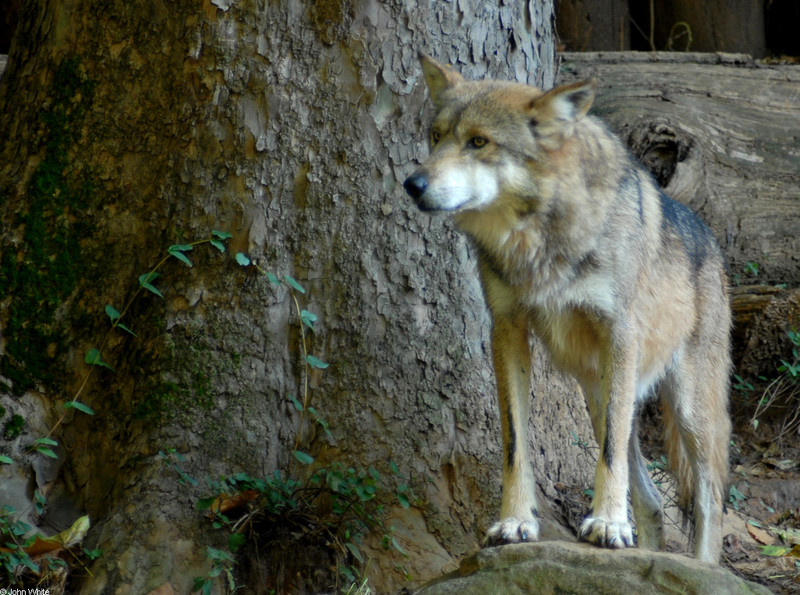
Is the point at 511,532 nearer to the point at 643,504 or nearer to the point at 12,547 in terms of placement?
the point at 643,504

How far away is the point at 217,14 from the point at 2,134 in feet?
4.74

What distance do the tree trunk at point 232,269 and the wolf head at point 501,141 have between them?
0.61 m

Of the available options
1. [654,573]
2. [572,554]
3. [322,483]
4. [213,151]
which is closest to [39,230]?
[213,151]

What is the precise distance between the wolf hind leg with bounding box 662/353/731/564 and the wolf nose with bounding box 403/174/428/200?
2.11m

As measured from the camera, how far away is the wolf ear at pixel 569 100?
397 cm

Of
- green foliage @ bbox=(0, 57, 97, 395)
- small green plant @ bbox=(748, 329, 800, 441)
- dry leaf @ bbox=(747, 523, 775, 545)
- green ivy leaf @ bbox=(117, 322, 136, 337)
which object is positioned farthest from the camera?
small green plant @ bbox=(748, 329, 800, 441)

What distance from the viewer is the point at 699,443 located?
16.5ft

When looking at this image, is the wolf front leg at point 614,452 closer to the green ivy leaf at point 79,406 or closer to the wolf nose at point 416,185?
the wolf nose at point 416,185

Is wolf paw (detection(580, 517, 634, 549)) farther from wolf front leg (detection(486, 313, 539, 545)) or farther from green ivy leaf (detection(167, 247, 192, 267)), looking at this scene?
green ivy leaf (detection(167, 247, 192, 267))

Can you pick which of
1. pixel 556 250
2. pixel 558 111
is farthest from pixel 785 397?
pixel 558 111

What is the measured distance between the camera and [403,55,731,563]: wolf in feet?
13.2

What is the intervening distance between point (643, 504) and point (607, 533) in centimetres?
124

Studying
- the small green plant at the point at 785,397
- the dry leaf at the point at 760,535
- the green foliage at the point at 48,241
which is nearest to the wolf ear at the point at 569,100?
the green foliage at the point at 48,241

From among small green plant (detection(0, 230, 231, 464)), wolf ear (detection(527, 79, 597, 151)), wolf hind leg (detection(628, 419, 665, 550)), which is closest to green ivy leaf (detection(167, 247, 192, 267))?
small green plant (detection(0, 230, 231, 464))
